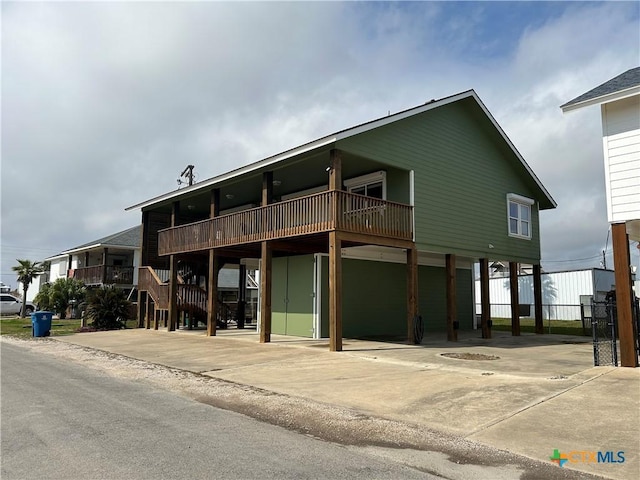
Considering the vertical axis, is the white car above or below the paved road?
above

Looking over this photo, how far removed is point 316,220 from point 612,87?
25.7 feet

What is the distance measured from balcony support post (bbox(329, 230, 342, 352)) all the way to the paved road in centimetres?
589

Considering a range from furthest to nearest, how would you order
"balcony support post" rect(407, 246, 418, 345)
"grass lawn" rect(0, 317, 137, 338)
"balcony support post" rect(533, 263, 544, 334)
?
1. "grass lawn" rect(0, 317, 137, 338)
2. "balcony support post" rect(533, 263, 544, 334)
3. "balcony support post" rect(407, 246, 418, 345)

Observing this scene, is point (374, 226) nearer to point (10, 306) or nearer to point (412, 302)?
point (412, 302)

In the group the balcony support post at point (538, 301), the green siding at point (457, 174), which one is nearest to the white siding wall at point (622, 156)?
the green siding at point (457, 174)

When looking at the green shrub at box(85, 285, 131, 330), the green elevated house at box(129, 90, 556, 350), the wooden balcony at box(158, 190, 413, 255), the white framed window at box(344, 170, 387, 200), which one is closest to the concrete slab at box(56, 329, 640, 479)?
the green elevated house at box(129, 90, 556, 350)

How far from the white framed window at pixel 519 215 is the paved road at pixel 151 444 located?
56.8ft

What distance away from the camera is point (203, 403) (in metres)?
7.55

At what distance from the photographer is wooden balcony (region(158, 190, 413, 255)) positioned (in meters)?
13.9

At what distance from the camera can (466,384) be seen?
339 inches

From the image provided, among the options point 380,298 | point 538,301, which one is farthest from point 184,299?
point 538,301

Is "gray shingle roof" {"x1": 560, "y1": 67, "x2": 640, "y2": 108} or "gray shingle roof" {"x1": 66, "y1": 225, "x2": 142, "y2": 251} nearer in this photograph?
"gray shingle roof" {"x1": 560, "y1": 67, "x2": 640, "y2": 108}

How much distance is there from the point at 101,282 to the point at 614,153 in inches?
1281

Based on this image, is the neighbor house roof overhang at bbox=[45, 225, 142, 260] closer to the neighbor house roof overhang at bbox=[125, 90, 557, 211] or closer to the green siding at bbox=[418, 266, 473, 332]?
the neighbor house roof overhang at bbox=[125, 90, 557, 211]
